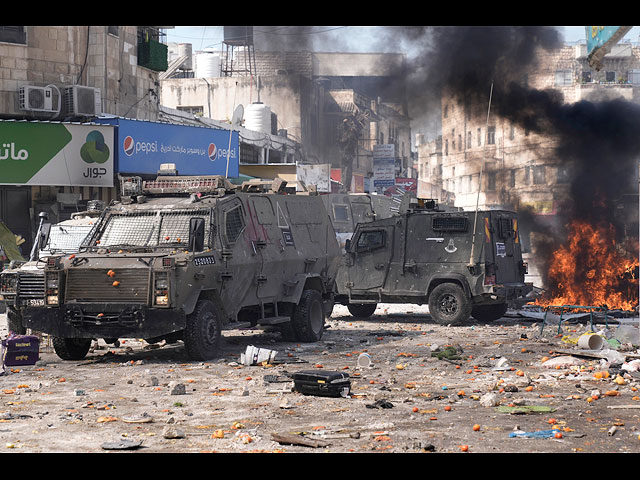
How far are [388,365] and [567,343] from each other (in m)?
3.41

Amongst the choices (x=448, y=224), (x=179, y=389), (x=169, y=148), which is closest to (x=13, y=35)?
(x=169, y=148)

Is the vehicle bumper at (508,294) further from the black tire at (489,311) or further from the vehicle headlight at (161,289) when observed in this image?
the vehicle headlight at (161,289)

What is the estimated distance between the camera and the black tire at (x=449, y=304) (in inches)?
679

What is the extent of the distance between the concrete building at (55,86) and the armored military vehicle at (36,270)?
26.5 ft

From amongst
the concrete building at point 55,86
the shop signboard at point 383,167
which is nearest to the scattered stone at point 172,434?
the concrete building at point 55,86

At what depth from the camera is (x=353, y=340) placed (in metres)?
15.2

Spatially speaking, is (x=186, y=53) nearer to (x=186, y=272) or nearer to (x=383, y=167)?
(x=383, y=167)

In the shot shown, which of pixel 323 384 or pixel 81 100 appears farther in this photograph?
pixel 81 100

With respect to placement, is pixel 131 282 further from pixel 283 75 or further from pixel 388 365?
pixel 283 75

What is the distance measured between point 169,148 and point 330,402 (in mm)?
19101

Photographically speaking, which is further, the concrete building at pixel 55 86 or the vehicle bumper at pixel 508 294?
the concrete building at pixel 55 86

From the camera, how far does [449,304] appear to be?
17.5 metres

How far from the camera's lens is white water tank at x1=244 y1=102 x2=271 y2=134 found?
46.2 meters

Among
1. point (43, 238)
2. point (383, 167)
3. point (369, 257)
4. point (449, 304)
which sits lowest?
point (449, 304)
